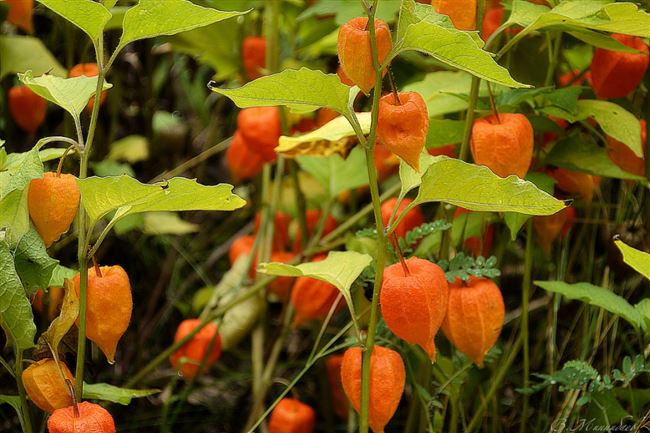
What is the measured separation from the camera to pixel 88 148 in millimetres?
786

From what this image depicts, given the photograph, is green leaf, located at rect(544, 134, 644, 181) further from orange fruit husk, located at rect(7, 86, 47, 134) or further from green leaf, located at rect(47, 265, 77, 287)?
orange fruit husk, located at rect(7, 86, 47, 134)

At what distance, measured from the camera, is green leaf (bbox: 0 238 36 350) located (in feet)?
2.53

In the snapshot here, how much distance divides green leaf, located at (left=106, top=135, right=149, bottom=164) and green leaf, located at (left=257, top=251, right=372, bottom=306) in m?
0.87

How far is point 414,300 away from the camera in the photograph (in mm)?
758

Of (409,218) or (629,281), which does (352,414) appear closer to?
(409,218)

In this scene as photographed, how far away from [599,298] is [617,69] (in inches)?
9.6

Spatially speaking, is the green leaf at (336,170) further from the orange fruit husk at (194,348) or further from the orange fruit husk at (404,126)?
the orange fruit husk at (404,126)

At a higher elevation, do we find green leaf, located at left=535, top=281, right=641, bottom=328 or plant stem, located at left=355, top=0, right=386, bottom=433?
plant stem, located at left=355, top=0, right=386, bottom=433

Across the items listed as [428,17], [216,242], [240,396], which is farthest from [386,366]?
[216,242]

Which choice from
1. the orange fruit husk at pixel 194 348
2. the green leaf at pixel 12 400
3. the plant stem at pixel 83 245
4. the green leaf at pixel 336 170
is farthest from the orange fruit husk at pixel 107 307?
the green leaf at pixel 336 170

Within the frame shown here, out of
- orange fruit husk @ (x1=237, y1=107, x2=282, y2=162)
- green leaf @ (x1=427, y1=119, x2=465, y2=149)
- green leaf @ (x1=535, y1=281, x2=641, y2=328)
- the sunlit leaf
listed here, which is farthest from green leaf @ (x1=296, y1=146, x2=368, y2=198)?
green leaf @ (x1=535, y1=281, x2=641, y2=328)

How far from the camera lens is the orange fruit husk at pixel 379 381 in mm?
786

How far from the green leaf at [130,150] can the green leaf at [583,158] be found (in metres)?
0.89

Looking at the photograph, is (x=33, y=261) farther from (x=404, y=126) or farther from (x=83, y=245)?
(x=404, y=126)
